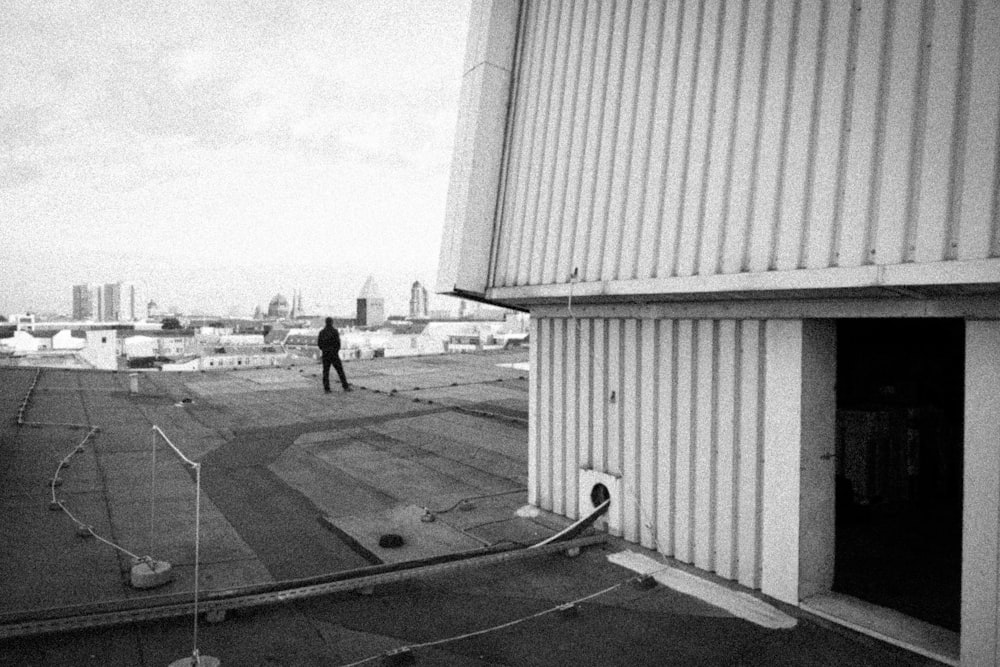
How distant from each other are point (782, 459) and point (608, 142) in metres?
2.98

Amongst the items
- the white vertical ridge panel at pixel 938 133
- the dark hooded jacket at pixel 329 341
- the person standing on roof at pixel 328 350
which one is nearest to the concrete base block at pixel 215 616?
the white vertical ridge panel at pixel 938 133

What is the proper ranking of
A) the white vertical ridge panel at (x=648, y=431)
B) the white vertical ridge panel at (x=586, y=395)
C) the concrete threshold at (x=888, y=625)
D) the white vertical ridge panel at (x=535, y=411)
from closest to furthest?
the concrete threshold at (x=888, y=625)
the white vertical ridge panel at (x=648, y=431)
the white vertical ridge panel at (x=586, y=395)
the white vertical ridge panel at (x=535, y=411)

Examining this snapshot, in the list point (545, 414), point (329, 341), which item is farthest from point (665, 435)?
point (329, 341)

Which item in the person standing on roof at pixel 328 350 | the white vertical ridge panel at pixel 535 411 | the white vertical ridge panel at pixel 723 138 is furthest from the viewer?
the person standing on roof at pixel 328 350

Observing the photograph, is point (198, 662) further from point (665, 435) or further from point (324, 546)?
point (665, 435)

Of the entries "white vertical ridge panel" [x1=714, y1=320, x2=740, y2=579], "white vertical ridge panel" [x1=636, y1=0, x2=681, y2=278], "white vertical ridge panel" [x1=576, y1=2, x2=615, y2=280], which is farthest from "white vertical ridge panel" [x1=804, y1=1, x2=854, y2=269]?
"white vertical ridge panel" [x1=576, y1=2, x2=615, y2=280]

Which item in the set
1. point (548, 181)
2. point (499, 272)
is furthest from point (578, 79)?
point (499, 272)

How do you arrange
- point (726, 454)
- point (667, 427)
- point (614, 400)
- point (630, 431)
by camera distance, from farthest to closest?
point (614, 400) < point (630, 431) < point (667, 427) < point (726, 454)

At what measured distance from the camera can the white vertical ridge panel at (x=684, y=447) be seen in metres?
4.97

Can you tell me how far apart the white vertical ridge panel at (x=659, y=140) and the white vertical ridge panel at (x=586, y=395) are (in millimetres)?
1057

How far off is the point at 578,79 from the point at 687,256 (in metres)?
2.27

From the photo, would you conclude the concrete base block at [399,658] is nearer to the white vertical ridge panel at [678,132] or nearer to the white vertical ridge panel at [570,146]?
the white vertical ridge panel at [678,132]

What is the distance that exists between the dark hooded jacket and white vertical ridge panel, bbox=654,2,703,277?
1184cm

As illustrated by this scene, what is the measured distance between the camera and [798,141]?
13.4 feet
